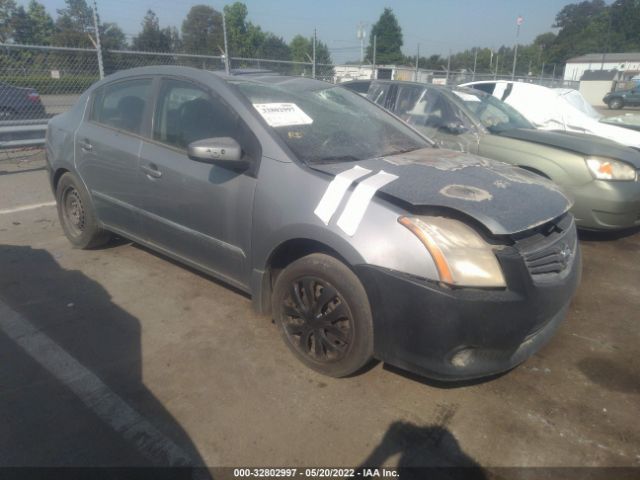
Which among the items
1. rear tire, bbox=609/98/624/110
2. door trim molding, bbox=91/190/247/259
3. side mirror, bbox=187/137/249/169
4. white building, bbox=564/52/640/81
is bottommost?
rear tire, bbox=609/98/624/110

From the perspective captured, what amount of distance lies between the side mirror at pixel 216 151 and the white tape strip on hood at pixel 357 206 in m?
0.76

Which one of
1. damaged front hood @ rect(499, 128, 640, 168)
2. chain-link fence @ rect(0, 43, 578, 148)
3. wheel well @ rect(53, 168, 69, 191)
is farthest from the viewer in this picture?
chain-link fence @ rect(0, 43, 578, 148)

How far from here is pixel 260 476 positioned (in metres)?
1.97

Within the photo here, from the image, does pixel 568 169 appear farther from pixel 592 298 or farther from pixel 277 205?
pixel 277 205

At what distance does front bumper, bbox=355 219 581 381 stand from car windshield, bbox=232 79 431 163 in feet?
3.06

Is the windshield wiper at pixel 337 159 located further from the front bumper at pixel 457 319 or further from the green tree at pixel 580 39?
the green tree at pixel 580 39

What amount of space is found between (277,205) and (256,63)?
10704mm

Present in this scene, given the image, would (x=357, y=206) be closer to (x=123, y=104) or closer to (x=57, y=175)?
(x=123, y=104)

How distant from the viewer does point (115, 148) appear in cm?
354

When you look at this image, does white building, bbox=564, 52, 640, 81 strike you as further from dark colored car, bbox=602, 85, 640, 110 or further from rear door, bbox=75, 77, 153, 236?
rear door, bbox=75, 77, 153, 236

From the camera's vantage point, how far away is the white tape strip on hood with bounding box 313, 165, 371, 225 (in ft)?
7.73

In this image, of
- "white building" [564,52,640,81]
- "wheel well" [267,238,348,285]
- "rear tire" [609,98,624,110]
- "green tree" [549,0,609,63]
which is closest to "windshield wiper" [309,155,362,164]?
"wheel well" [267,238,348,285]

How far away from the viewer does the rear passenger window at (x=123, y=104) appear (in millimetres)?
3469

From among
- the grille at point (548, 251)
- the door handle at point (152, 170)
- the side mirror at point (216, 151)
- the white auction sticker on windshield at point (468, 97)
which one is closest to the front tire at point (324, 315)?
the side mirror at point (216, 151)
